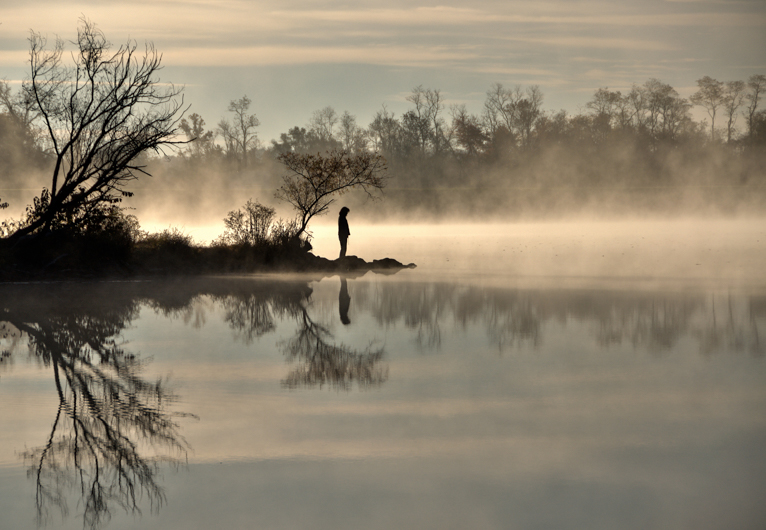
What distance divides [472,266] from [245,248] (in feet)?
25.1

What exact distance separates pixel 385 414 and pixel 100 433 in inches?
100

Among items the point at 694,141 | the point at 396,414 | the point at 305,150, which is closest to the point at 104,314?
the point at 396,414

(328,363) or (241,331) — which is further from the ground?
(241,331)

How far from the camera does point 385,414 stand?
7.20m

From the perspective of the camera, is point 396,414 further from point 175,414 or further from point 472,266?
point 472,266

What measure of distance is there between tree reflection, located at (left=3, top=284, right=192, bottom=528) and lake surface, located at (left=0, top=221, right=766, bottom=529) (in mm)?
28

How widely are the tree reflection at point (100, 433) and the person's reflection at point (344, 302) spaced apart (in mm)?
3995

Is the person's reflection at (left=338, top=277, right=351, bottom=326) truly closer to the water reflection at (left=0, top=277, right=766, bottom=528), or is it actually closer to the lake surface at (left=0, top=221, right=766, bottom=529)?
the water reflection at (left=0, top=277, right=766, bottom=528)

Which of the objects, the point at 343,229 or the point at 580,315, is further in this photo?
the point at 343,229

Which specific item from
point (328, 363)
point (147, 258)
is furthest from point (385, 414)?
point (147, 258)

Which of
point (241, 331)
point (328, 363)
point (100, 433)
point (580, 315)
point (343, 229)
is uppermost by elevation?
point (343, 229)

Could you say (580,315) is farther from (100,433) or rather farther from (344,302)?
(100,433)

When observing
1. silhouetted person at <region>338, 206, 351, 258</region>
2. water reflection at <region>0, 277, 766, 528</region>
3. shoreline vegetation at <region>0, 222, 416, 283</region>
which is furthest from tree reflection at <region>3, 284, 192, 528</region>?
silhouetted person at <region>338, 206, 351, 258</region>

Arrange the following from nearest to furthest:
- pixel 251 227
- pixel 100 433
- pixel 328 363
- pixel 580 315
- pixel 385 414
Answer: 1. pixel 100 433
2. pixel 385 414
3. pixel 328 363
4. pixel 580 315
5. pixel 251 227
